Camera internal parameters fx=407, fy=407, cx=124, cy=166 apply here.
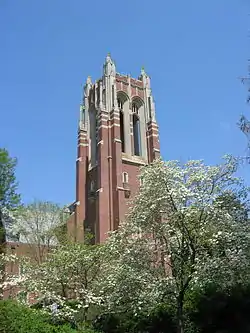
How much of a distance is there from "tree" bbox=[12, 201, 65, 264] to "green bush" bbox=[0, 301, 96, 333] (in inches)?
863

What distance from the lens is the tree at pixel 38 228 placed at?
116 feet

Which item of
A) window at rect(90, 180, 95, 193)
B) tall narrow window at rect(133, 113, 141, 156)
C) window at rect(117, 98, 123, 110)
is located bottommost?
window at rect(90, 180, 95, 193)

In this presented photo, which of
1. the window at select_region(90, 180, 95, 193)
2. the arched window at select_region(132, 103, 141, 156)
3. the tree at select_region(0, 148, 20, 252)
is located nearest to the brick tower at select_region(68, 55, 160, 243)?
the arched window at select_region(132, 103, 141, 156)

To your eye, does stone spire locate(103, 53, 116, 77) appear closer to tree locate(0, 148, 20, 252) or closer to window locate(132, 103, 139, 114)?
window locate(132, 103, 139, 114)

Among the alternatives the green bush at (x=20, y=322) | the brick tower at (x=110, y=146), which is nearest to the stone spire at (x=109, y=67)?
the brick tower at (x=110, y=146)

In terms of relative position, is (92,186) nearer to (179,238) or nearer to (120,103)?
(120,103)

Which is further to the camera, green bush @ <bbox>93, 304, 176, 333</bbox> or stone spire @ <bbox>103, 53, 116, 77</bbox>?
stone spire @ <bbox>103, 53, 116, 77</bbox>

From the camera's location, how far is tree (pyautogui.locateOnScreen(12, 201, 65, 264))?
35.5 meters

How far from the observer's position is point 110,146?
4684cm

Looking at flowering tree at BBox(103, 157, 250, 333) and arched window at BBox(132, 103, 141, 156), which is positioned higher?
arched window at BBox(132, 103, 141, 156)

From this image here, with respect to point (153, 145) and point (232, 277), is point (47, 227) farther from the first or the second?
point (232, 277)

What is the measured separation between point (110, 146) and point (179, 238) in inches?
1262

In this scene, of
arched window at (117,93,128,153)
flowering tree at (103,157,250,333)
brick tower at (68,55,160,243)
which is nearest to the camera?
flowering tree at (103,157,250,333)

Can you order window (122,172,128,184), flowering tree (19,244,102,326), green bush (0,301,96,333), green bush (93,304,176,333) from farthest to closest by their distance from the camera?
1. window (122,172,128,184)
2. flowering tree (19,244,102,326)
3. green bush (93,304,176,333)
4. green bush (0,301,96,333)
